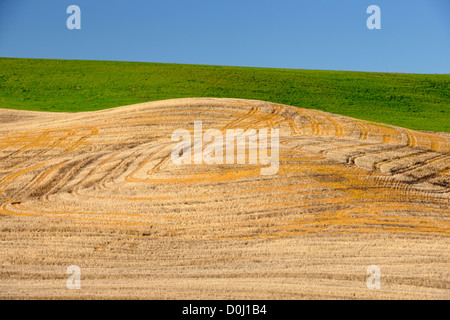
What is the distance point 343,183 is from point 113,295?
27.6 feet

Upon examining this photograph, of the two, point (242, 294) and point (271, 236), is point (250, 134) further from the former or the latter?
point (242, 294)

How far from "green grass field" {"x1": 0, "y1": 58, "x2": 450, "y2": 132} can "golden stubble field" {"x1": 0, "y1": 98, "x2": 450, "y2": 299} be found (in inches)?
697

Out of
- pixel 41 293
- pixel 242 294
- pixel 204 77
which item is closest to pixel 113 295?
pixel 41 293

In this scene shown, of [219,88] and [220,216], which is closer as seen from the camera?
[220,216]

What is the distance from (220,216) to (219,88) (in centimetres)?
2963

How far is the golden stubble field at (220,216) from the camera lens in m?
10.8

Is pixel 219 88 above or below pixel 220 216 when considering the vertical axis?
above

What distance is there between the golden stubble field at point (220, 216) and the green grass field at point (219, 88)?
1771 cm

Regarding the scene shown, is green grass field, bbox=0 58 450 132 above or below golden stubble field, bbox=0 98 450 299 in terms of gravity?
above

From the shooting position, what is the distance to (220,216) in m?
14.4

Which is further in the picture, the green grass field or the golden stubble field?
the green grass field

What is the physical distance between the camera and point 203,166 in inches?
657

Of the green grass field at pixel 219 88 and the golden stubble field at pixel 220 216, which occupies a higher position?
the green grass field at pixel 219 88

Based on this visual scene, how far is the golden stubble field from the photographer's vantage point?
35.4 ft
